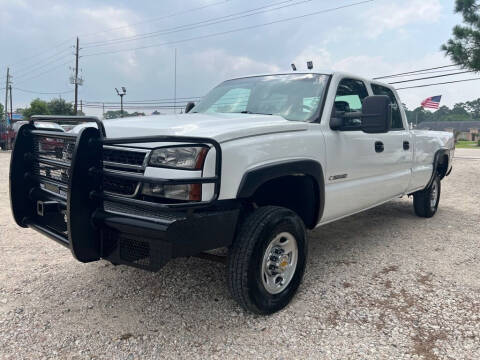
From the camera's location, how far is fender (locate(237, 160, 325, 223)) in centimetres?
259

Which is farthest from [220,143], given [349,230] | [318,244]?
[349,230]

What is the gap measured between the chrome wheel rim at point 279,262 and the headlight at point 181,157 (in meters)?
0.88

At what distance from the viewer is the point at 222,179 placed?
2.45 m

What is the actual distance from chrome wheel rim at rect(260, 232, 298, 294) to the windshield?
42.7 inches

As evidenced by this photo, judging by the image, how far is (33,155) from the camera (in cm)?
315

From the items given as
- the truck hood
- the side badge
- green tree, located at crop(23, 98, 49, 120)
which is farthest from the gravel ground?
green tree, located at crop(23, 98, 49, 120)

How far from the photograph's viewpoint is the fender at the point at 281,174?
259 centimetres

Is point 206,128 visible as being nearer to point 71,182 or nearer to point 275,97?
point 71,182

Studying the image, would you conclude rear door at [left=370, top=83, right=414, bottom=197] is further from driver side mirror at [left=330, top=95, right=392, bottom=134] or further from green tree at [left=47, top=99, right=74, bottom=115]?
green tree at [left=47, top=99, right=74, bottom=115]

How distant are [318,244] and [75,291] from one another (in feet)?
8.85

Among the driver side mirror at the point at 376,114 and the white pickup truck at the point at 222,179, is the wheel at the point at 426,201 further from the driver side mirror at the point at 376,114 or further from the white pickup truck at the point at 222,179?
the driver side mirror at the point at 376,114

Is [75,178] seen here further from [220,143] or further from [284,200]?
[284,200]

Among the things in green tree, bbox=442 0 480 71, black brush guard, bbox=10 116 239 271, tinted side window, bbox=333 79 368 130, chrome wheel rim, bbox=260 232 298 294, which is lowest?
chrome wheel rim, bbox=260 232 298 294

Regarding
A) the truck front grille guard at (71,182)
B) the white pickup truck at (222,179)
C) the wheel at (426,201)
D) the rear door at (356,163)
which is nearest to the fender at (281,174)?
the white pickup truck at (222,179)
